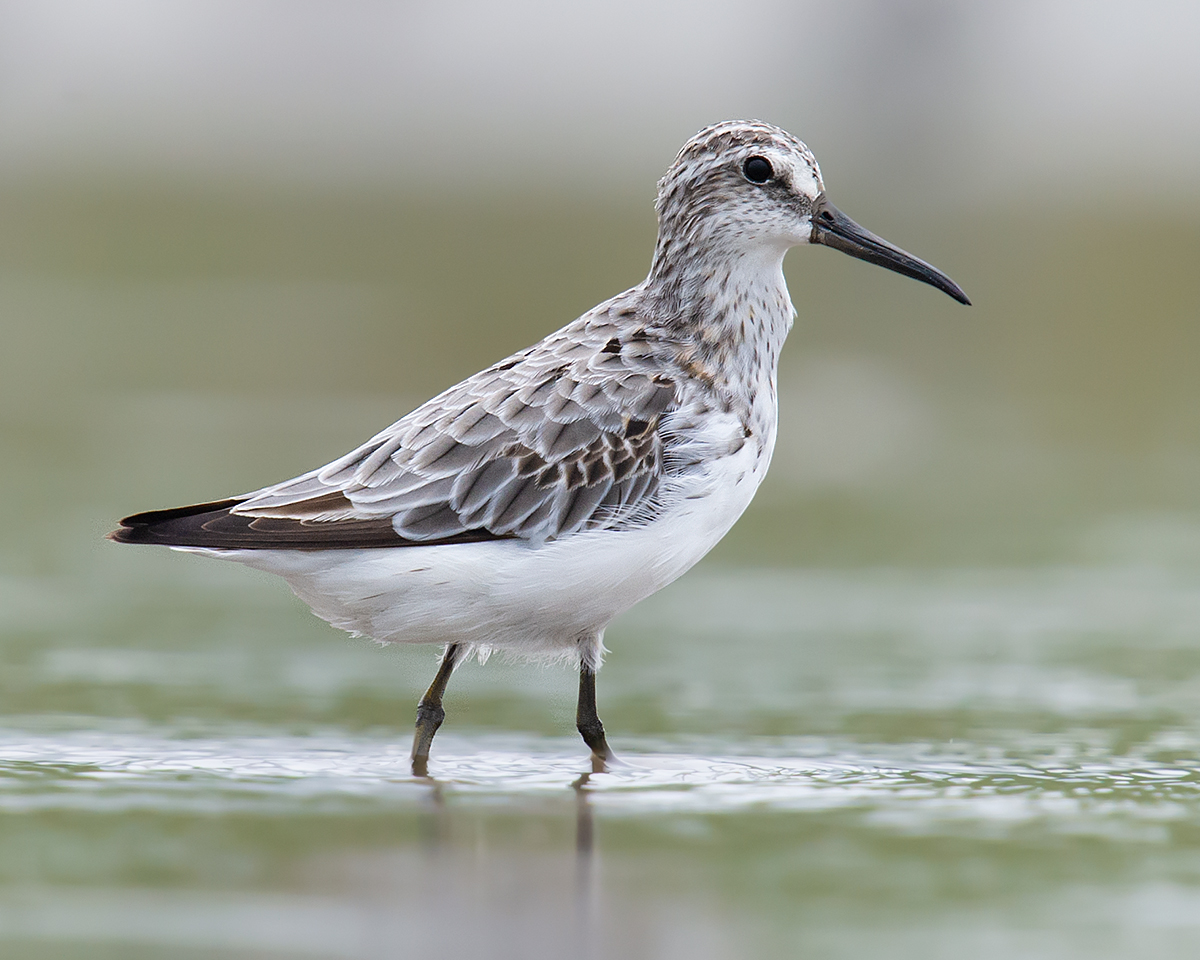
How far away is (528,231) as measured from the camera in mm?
29125

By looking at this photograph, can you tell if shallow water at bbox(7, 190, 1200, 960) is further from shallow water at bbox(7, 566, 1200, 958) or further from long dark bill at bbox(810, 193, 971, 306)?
long dark bill at bbox(810, 193, 971, 306)

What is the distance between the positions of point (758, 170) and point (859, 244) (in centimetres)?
55

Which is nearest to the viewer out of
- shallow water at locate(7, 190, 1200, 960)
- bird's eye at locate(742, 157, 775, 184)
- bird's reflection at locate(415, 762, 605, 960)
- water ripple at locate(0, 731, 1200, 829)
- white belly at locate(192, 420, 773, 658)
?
bird's reflection at locate(415, 762, 605, 960)

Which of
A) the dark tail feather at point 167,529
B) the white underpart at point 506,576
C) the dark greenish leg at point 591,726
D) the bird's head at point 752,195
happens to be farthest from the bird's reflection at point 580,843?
the bird's head at point 752,195

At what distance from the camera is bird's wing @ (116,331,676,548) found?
23.5ft

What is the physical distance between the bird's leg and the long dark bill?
221 centimetres

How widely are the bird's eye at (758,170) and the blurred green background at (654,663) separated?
7.30 feet

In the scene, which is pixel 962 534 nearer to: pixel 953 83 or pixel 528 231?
pixel 528 231

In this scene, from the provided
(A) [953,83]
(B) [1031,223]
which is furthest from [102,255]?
(A) [953,83]

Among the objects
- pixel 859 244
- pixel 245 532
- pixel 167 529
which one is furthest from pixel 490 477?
pixel 859 244

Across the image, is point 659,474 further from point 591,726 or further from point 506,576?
point 591,726

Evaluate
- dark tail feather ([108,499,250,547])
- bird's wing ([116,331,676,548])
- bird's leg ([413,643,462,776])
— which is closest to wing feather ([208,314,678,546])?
bird's wing ([116,331,676,548])

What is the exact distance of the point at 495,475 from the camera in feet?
24.1

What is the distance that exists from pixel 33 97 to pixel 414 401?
4848 cm
